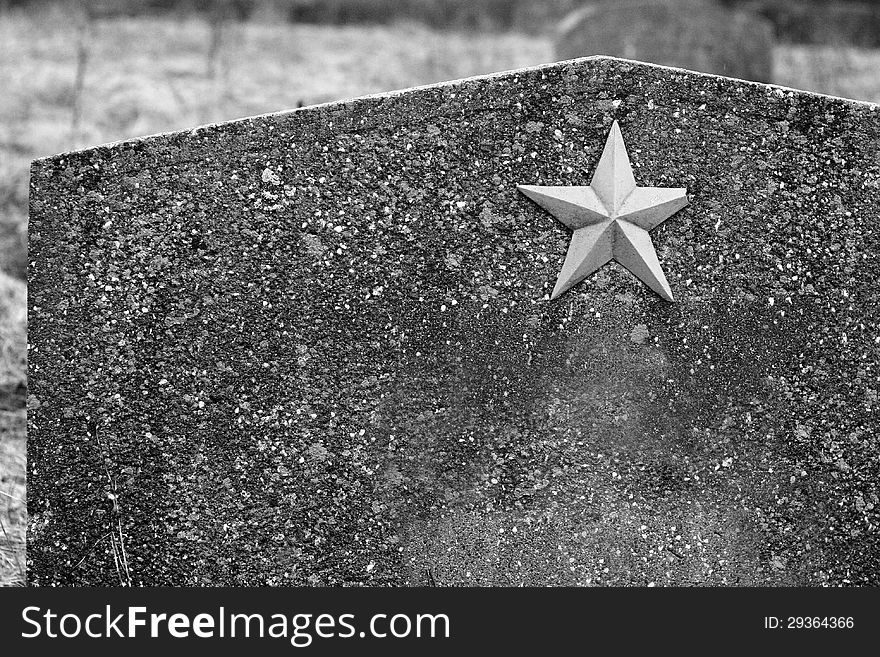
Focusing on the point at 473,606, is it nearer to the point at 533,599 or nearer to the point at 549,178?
the point at 533,599

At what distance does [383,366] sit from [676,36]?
3.28 meters

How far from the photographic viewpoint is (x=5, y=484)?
2424 millimetres

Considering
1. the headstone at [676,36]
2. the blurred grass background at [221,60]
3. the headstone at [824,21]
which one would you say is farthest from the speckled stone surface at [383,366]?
the headstone at [824,21]

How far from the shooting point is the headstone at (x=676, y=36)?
445cm

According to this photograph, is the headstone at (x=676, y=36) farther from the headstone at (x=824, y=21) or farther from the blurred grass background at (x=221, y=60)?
the headstone at (x=824, y=21)

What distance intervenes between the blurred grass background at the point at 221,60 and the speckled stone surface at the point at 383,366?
1.75 metres

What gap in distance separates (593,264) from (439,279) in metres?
0.34

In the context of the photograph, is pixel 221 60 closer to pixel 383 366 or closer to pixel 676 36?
pixel 676 36

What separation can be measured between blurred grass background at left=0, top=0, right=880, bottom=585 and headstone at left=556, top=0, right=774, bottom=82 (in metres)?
0.57

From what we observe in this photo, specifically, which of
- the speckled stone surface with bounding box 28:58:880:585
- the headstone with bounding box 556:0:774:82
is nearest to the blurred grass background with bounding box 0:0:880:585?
the headstone with bounding box 556:0:774:82

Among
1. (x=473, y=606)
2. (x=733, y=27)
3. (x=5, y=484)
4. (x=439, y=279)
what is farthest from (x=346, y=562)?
(x=733, y=27)

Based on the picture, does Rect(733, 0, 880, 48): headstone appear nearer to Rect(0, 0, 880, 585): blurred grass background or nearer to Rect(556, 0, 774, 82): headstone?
Rect(0, 0, 880, 585): blurred grass background

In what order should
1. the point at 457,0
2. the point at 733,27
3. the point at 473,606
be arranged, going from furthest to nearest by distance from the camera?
the point at 457,0, the point at 733,27, the point at 473,606

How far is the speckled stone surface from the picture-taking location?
1.89m
